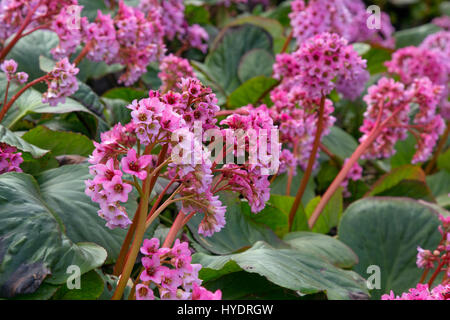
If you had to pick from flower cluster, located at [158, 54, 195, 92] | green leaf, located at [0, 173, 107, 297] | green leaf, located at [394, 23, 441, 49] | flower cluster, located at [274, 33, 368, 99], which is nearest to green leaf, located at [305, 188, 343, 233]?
flower cluster, located at [274, 33, 368, 99]

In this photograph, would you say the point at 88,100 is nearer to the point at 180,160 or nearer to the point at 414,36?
the point at 180,160

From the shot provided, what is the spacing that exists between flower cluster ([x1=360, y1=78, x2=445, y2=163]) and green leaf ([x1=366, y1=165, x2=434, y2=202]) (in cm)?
20

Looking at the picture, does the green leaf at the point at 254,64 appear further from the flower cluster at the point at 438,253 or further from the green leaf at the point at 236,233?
the flower cluster at the point at 438,253

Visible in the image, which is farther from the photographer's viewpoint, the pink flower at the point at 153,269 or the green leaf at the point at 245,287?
the green leaf at the point at 245,287

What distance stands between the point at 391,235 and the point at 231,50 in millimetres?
1256

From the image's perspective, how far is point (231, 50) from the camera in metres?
2.60

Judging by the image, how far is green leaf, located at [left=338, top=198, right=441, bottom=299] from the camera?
1.62 meters

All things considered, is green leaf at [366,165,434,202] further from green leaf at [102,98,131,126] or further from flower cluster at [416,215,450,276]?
green leaf at [102,98,131,126]

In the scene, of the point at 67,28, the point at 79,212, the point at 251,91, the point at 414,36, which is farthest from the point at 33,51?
the point at 414,36

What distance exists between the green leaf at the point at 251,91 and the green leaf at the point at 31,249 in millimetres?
1198

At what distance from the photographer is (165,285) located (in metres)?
0.89

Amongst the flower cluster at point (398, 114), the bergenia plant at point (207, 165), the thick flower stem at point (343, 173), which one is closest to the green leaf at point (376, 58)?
the bergenia plant at point (207, 165)

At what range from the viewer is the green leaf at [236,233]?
1.45 m
